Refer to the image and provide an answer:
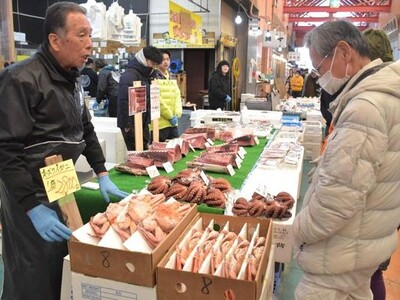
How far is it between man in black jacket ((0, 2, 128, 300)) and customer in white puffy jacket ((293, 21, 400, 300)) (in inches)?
47.2

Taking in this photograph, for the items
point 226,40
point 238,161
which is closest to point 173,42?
point 226,40

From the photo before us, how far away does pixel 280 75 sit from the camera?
19.5 m

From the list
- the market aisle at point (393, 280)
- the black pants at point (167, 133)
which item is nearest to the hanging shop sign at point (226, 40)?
the black pants at point (167, 133)

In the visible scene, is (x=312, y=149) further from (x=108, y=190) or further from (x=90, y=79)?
(x=108, y=190)

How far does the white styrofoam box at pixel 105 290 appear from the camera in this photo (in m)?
1.54

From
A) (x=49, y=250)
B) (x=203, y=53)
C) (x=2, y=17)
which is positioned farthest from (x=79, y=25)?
(x=203, y=53)

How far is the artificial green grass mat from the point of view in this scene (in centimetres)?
252

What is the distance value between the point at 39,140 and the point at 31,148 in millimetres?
58

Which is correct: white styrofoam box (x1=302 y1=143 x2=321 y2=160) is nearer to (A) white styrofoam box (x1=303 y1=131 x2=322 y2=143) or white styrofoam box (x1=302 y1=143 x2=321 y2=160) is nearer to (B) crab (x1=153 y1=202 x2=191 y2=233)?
(A) white styrofoam box (x1=303 y1=131 x2=322 y2=143)

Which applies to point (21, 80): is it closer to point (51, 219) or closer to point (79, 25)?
point (79, 25)

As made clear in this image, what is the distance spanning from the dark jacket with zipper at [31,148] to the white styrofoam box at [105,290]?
0.49 metres

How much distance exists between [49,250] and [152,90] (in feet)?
6.29

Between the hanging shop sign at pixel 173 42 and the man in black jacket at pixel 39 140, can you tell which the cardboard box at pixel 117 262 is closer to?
the man in black jacket at pixel 39 140

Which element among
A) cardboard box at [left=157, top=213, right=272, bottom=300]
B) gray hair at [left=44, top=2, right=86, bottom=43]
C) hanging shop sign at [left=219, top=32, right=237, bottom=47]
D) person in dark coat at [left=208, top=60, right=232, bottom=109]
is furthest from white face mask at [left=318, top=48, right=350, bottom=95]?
hanging shop sign at [left=219, top=32, right=237, bottom=47]
